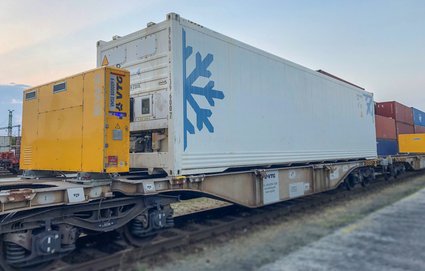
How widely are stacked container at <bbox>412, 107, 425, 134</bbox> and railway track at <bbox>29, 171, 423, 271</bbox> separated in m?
16.7

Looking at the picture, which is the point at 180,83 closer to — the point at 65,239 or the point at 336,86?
the point at 65,239

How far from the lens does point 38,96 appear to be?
6.41 m

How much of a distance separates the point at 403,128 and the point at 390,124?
2.90 meters

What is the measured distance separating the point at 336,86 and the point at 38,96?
9278mm

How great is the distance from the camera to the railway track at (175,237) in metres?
5.12

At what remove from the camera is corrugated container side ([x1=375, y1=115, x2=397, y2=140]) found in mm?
16719

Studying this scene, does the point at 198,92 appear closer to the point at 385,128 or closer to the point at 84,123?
the point at 84,123

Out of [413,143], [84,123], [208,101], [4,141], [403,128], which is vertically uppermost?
[4,141]

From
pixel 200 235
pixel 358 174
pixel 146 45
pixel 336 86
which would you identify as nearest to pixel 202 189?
pixel 200 235

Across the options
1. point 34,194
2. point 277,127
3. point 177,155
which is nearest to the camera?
point 34,194

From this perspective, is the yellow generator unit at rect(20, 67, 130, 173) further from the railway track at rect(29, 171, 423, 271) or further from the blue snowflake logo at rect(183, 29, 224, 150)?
the railway track at rect(29, 171, 423, 271)

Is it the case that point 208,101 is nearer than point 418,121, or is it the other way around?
point 208,101

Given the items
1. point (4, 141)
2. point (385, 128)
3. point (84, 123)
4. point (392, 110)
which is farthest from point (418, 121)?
point (4, 141)

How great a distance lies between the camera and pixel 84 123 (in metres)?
5.38
